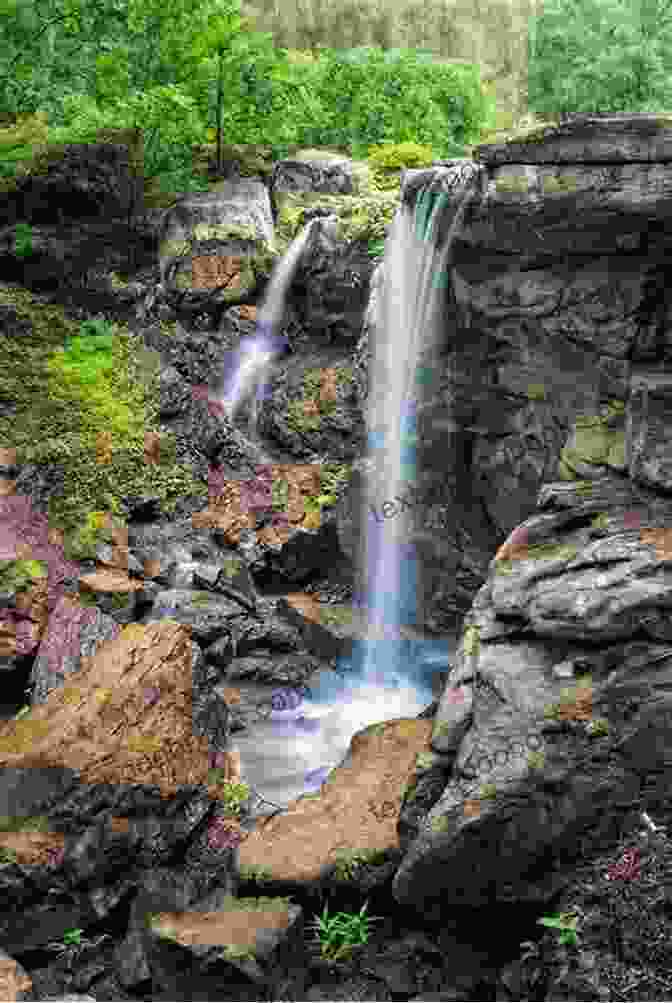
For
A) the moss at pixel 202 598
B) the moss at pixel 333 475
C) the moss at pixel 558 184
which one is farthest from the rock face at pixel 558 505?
the moss at pixel 202 598

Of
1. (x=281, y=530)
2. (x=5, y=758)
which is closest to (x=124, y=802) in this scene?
(x=5, y=758)

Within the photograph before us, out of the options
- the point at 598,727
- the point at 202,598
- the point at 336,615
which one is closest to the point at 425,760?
the point at 598,727

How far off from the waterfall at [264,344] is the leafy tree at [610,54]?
521 inches

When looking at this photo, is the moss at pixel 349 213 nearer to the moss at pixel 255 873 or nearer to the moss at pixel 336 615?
the moss at pixel 336 615

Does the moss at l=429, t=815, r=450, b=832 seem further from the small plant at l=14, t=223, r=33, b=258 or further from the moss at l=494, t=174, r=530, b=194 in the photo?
the small plant at l=14, t=223, r=33, b=258

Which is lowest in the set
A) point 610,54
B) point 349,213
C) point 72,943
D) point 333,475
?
point 72,943

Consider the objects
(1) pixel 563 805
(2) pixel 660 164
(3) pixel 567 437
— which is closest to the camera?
(1) pixel 563 805

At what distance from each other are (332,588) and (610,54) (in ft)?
64.0

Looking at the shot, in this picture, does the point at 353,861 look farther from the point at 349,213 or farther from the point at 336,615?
the point at 349,213

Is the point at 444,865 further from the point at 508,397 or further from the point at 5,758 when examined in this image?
the point at 508,397

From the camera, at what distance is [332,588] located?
13.9 meters

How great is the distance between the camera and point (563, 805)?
20.6ft

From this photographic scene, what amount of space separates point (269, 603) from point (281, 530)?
137 cm

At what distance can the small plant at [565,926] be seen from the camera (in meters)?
5.79
